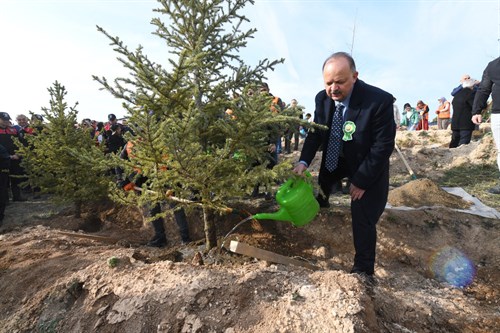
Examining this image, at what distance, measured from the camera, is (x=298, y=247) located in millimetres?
4137

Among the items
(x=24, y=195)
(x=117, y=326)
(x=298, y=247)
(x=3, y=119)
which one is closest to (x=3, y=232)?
(x=3, y=119)

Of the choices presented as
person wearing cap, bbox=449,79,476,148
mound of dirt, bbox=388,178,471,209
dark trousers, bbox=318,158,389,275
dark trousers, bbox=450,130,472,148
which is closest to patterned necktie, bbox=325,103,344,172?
dark trousers, bbox=318,158,389,275

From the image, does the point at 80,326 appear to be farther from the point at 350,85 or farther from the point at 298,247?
the point at 350,85

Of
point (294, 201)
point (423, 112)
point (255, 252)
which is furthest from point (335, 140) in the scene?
point (423, 112)

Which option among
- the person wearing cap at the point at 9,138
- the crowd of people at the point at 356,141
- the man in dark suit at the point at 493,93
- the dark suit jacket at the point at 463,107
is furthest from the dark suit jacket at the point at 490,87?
the person wearing cap at the point at 9,138

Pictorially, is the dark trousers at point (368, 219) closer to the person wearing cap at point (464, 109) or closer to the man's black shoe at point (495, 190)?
the man's black shoe at point (495, 190)

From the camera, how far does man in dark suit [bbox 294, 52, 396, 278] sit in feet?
8.64

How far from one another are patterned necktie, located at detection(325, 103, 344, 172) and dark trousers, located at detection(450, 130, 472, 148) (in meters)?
7.94

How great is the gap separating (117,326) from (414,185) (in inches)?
216

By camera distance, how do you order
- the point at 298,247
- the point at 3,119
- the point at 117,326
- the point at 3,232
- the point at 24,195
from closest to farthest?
the point at 117,326
the point at 298,247
the point at 3,232
the point at 3,119
the point at 24,195

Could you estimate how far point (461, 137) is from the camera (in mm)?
9086

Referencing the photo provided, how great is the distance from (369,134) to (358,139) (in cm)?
11

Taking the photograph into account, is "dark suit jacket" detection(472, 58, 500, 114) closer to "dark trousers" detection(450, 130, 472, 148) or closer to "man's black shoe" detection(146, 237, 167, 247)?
"dark trousers" detection(450, 130, 472, 148)

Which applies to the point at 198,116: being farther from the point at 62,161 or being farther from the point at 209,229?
the point at 62,161
